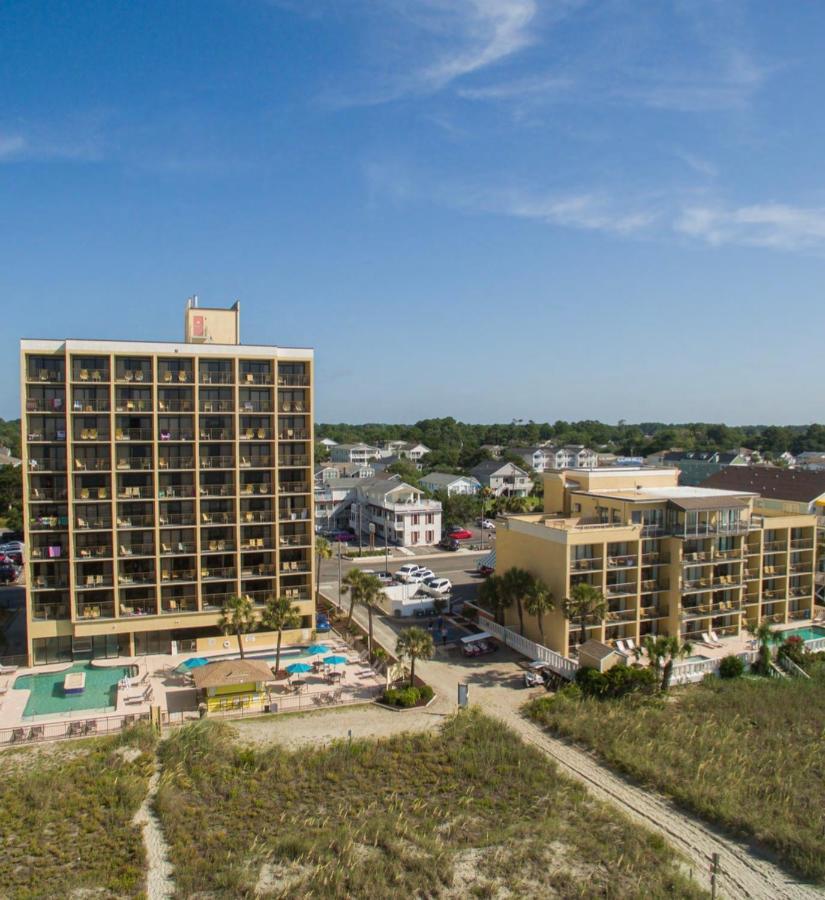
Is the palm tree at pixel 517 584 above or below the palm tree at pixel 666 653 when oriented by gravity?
above

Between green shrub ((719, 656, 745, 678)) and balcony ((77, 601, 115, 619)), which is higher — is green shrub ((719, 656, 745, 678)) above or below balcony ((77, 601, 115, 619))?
below

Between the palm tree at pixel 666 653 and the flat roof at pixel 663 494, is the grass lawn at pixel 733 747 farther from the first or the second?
the flat roof at pixel 663 494

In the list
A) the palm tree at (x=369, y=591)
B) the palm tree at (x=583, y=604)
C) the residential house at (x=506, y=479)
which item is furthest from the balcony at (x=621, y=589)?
the residential house at (x=506, y=479)

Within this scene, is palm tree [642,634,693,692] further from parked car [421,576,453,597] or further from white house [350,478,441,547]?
white house [350,478,441,547]

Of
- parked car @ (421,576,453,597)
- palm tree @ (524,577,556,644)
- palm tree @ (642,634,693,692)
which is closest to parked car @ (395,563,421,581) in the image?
parked car @ (421,576,453,597)

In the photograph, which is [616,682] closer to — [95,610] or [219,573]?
[219,573]
